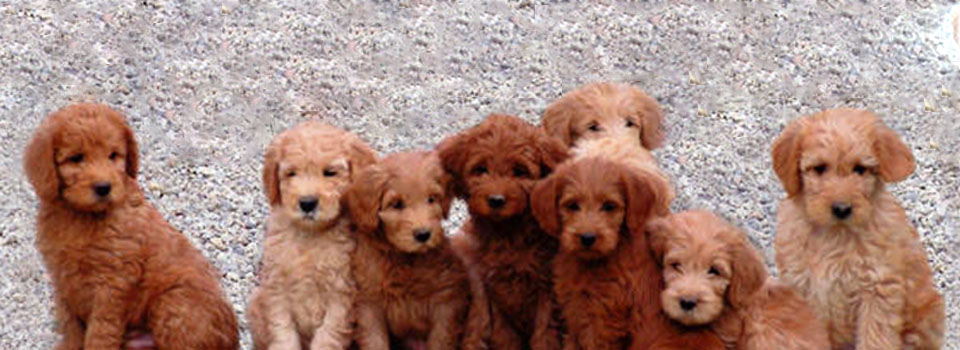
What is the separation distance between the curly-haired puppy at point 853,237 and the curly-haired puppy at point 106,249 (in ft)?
6.98

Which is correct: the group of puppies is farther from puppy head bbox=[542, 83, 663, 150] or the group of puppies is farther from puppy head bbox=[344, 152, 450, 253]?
puppy head bbox=[542, 83, 663, 150]

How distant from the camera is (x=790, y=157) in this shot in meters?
5.93

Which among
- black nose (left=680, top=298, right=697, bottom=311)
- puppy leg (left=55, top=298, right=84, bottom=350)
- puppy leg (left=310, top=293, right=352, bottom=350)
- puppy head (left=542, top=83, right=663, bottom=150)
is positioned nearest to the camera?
black nose (left=680, top=298, right=697, bottom=311)

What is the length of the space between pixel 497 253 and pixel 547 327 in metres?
0.32

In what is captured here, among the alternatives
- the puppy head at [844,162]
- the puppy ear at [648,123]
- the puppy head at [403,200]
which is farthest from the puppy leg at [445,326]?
the puppy head at [844,162]

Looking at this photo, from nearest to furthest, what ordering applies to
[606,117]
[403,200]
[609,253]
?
[609,253], [403,200], [606,117]

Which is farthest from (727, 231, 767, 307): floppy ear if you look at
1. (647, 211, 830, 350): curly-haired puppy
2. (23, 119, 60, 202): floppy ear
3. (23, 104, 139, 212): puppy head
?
(23, 119, 60, 202): floppy ear

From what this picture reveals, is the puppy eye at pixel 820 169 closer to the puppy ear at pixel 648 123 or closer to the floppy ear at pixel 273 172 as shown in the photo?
the puppy ear at pixel 648 123

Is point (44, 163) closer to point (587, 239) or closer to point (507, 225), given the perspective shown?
point (507, 225)

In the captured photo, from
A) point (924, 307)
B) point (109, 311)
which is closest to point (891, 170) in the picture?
point (924, 307)

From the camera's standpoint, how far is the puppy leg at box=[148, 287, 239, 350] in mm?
6164

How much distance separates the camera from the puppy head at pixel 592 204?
18.5 ft

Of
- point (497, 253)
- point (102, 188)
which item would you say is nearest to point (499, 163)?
point (497, 253)

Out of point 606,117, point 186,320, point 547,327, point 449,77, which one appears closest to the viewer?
point 547,327
